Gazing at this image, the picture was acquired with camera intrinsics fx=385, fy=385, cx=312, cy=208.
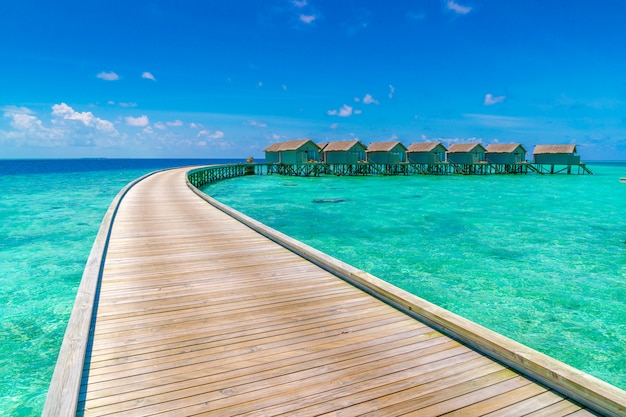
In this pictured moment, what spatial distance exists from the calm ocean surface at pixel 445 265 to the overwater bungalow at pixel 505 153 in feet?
134

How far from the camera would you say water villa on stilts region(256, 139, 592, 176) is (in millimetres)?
53750

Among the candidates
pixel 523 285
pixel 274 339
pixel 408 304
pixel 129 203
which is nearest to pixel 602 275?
pixel 523 285

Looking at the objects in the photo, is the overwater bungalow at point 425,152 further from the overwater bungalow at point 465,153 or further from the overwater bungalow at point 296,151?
the overwater bungalow at point 296,151

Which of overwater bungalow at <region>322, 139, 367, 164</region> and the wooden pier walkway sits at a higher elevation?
overwater bungalow at <region>322, 139, 367, 164</region>

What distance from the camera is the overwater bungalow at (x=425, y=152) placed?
57.1 m

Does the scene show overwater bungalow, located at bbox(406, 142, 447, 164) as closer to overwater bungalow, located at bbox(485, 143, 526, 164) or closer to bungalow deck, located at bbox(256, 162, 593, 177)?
bungalow deck, located at bbox(256, 162, 593, 177)

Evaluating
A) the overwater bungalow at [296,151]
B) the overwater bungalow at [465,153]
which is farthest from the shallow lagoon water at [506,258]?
the overwater bungalow at [465,153]

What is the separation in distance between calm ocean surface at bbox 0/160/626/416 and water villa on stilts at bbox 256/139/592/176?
3061cm

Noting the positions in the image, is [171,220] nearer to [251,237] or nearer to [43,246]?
[251,237]

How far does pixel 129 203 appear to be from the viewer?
1504cm

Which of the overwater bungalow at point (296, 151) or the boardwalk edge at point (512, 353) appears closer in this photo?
the boardwalk edge at point (512, 353)

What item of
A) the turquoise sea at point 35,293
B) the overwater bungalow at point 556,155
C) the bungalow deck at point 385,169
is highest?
the overwater bungalow at point 556,155

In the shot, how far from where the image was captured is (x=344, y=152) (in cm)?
5406

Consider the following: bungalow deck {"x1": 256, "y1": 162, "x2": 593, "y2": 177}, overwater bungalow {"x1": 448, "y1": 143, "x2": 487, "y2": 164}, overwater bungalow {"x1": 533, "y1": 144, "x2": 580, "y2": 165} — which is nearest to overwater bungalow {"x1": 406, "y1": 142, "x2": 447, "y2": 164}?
bungalow deck {"x1": 256, "y1": 162, "x2": 593, "y2": 177}
